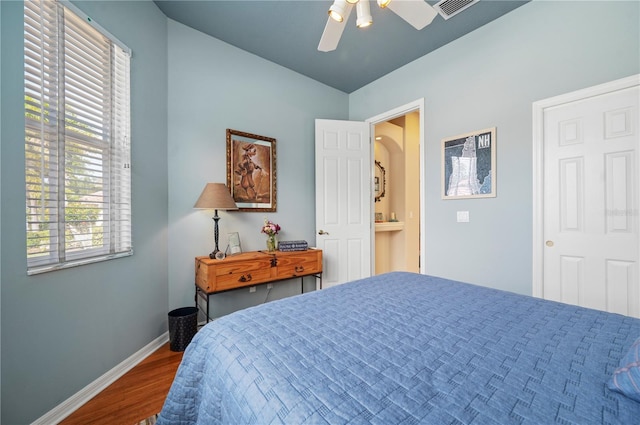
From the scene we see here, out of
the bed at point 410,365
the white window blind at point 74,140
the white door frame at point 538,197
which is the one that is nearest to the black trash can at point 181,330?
the white window blind at point 74,140

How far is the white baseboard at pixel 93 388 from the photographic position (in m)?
1.35

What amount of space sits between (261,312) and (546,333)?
1079 mm

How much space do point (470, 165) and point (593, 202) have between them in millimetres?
885

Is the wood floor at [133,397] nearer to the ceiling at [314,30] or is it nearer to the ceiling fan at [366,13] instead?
the ceiling fan at [366,13]

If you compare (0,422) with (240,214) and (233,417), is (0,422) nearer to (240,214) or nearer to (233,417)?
(233,417)

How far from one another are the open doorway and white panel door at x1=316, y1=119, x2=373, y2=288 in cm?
103

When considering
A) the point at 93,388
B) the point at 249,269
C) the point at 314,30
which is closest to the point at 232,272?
the point at 249,269

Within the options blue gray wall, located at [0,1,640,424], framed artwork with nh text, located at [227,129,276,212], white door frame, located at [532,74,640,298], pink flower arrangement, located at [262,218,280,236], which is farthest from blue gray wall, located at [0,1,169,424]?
white door frame, located at [532,74,640,298]

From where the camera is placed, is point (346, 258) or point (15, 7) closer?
point (15, 7)

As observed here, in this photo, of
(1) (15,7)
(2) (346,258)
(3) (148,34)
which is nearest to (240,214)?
(2) (346,258)

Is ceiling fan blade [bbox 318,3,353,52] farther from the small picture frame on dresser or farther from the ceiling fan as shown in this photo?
the small picture frame on dresser

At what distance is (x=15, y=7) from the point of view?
119 cm

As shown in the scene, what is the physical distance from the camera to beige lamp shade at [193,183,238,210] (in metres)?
2.17

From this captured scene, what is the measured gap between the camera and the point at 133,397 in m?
1.58
